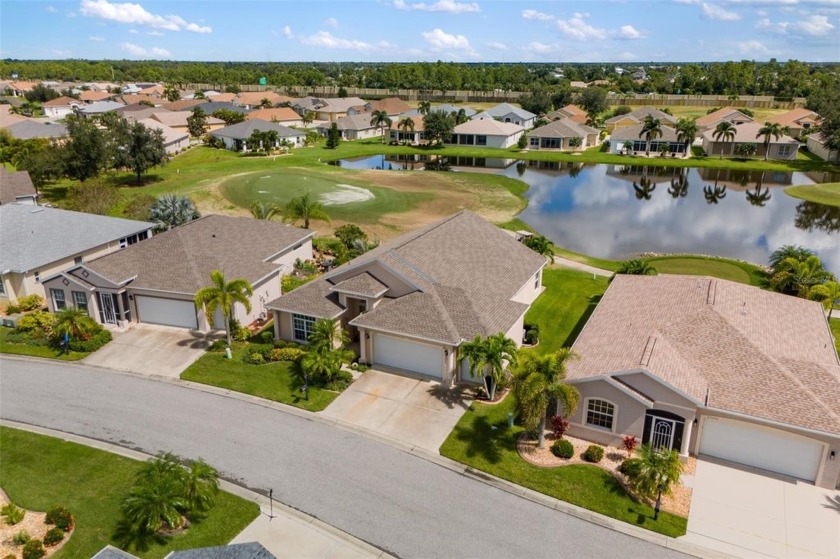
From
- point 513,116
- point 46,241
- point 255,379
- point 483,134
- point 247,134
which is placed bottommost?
point 255,379

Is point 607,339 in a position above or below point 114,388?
above

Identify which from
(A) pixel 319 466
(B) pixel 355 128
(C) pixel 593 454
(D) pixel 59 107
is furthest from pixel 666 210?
(D) pixel 59 107

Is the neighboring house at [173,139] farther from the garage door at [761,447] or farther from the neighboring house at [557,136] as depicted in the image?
the garage door at [761,447]

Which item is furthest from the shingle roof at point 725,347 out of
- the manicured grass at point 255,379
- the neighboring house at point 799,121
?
the neighboring house at point 799,121

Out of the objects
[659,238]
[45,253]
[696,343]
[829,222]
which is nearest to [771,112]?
[829,222]

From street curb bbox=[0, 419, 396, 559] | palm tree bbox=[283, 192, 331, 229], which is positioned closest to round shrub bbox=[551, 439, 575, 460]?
street curb bbox=[0, 419, 396, 559]

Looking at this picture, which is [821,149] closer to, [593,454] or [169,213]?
[593,454]

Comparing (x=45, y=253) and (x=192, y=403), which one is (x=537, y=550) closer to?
(x=192, y=403)

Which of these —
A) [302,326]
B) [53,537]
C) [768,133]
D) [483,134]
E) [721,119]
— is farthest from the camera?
[721,119]
